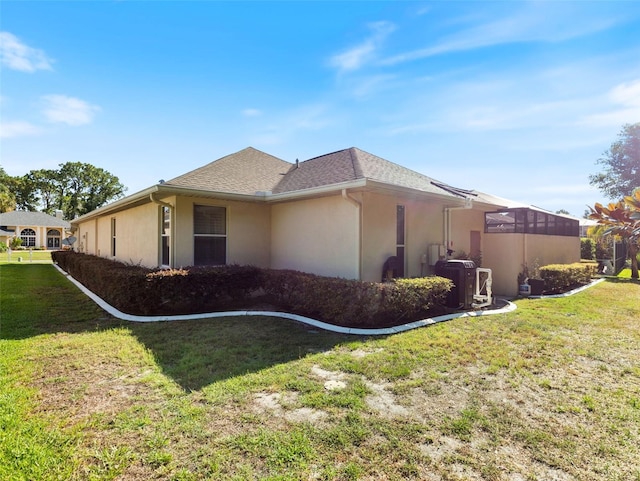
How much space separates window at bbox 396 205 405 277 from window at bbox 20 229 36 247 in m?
50.1

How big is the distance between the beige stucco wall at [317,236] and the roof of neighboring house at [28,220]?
1642 inches

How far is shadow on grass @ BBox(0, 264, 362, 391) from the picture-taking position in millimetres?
4340

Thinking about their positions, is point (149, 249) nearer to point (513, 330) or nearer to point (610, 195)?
point (513, 330)

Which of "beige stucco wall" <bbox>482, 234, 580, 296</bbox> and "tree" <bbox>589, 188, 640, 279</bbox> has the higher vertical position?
"tree" <bbox>589, 188, 640, 279</bbox>

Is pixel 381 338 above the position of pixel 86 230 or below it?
below

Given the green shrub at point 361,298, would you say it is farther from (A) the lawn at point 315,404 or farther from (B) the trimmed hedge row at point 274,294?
(A) the lawn at point 315,404

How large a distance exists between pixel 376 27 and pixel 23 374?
10.3m

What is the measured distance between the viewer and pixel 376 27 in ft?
29.0

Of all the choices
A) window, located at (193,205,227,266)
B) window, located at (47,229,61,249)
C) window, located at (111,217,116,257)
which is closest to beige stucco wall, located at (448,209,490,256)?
window, located at (193,205,227,266)

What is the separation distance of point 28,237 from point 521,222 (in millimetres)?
52896

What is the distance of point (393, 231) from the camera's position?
340 inches

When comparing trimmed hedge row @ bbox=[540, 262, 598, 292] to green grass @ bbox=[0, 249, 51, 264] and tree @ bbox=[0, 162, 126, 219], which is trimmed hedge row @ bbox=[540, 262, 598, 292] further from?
tree @ bbox=[0, 162, 126, 219]

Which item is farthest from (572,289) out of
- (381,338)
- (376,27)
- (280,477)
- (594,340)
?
(280,477)

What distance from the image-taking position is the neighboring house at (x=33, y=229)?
3897 centimetres
